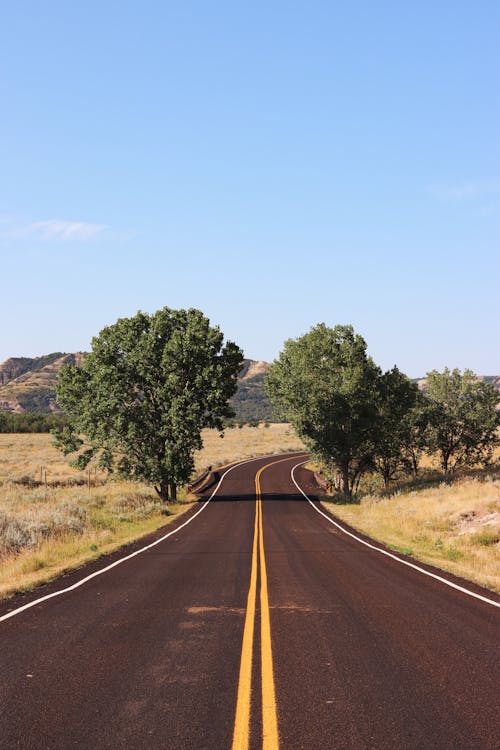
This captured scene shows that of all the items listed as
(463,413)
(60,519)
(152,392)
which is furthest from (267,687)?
(463,413)

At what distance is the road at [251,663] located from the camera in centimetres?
524

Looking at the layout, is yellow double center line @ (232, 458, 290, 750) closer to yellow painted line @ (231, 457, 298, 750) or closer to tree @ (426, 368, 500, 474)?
yellow painted line @ (231, 457, 298, 750)

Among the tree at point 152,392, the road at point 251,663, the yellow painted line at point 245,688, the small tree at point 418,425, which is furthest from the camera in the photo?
the small tree at point 418,425

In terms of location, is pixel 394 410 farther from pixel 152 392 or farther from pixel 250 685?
pixel 250 685

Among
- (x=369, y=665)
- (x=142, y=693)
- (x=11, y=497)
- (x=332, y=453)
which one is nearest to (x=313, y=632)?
(x=369, y=665)

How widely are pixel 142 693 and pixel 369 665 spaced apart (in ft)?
9.23

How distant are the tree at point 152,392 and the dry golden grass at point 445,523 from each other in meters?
10.1

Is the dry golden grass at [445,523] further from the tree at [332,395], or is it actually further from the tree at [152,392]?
the tree at [152,392]

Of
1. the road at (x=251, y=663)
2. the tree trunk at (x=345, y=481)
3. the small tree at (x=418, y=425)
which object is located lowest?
the tree trunk at (x=345, y=481)

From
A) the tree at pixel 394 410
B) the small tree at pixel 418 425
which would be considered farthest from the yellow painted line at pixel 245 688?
the small tree at pixel 418 425

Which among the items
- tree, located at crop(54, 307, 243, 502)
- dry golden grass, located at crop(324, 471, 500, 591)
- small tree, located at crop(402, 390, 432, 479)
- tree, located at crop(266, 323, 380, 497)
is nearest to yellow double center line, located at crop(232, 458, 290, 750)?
dry golden grass, located at crop(324, 471, 500, 591)

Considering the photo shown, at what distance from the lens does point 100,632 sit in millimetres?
8594

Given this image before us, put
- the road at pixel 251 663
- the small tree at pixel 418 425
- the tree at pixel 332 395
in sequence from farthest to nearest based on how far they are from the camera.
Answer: the small tree at pixel 418 425
the tree at pixel 332 395
the road at pixel 251 663

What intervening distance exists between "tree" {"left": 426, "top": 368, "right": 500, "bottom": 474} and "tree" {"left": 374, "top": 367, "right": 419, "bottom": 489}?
242 cm
